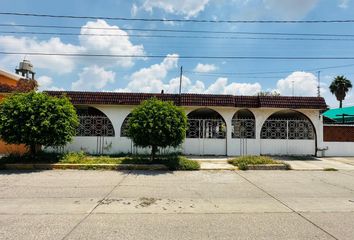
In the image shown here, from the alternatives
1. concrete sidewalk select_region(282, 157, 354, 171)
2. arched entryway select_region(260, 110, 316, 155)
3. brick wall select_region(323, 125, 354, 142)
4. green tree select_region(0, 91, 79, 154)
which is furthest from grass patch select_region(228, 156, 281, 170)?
green tree select_region(0, 91, 79, 154)

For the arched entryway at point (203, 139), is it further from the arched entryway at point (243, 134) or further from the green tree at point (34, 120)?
the green tree at point (34, 120)

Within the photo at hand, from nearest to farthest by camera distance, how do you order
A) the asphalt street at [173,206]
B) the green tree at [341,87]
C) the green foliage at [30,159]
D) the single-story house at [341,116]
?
the asphalt street at [173,206] → the green foliage at [30,159] → the single-story house at [341,116] → the green tree at [341,87]

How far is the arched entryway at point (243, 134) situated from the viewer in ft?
53.6

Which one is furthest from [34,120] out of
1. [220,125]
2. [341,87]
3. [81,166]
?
[341,87]

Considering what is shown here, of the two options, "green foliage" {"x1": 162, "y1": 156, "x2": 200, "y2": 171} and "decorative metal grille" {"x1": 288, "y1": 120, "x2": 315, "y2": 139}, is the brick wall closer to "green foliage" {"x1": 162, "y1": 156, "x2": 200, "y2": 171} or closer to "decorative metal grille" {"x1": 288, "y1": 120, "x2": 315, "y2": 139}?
"decorative metal grille" {"x1": 288, "y1": 120, "x2": 315, "y2": 139}

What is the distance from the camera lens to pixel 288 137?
1678cm

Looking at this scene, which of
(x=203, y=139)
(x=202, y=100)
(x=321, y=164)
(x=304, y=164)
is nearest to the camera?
(x=304, y=164)

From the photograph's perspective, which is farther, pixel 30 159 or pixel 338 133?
pixel 338 133

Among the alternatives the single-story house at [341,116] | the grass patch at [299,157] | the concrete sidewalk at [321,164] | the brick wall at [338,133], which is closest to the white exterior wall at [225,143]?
Result: the grass patch at [299,157]

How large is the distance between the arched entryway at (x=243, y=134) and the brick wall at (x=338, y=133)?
4.47 metres

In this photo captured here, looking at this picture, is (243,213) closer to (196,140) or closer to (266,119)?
(196,140)

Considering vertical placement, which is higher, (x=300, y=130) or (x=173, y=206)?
(x=300, y=130)

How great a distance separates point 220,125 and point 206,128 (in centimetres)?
85

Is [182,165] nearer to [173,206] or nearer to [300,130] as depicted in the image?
[173,206]
